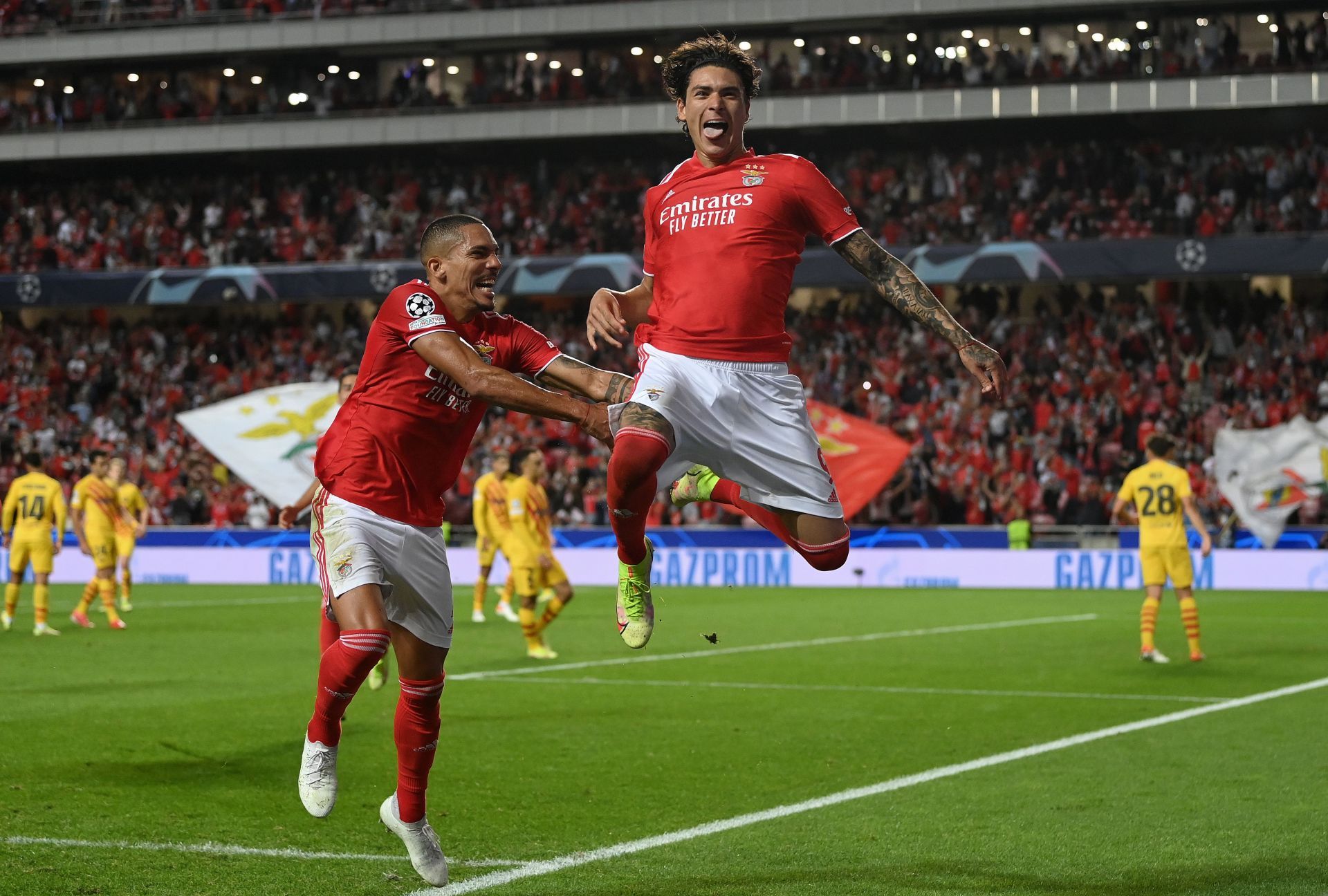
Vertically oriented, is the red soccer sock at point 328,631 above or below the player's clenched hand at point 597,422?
below

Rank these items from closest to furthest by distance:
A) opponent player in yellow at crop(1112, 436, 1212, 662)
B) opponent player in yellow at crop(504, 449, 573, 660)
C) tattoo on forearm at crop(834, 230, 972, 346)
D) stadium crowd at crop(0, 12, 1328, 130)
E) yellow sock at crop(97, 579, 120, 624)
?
tattoo on forearm at crop(834, 230, 972, 346)
opponent player in yellow at crop(1112, 436, 1212, 662)
opponent player in yellow at crop(504, 449, 573, 660)
yellow sock at crop(97, 579, 120, 624)
stadium crowd at crop(0, 12, 1328, 130)

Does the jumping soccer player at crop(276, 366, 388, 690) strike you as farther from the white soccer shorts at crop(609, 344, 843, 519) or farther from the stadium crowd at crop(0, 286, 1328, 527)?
the stadium crowd at crop(0, 286, 1328, 527)

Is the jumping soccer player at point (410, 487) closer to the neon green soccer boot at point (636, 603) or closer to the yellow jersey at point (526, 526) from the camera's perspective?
the neon green soccer boot at point (636, 603)

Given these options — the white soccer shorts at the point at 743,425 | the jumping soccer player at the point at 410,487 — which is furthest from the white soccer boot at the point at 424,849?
the white soccer shorts at the point at 743,425

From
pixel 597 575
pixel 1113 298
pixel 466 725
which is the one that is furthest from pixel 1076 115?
pixel 466 725

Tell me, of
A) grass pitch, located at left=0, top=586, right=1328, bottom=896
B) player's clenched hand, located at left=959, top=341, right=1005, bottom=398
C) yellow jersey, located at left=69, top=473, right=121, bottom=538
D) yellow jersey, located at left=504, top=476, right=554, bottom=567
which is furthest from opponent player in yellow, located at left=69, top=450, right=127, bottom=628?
player's clenched hand, located at left=959, top=341, right=1005, bottom=398

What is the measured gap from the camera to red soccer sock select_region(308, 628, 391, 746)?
6391 mm

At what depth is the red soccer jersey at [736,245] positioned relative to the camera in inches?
258

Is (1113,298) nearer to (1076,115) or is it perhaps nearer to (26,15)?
(1076,115)

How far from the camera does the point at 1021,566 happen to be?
94.2ft

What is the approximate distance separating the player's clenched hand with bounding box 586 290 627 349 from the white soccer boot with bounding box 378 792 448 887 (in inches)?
81.6

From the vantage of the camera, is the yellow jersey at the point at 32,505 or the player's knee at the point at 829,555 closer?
the player's knee at the point at 829,555

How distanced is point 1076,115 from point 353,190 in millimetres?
19122

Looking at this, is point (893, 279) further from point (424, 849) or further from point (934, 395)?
point (934, 395)
